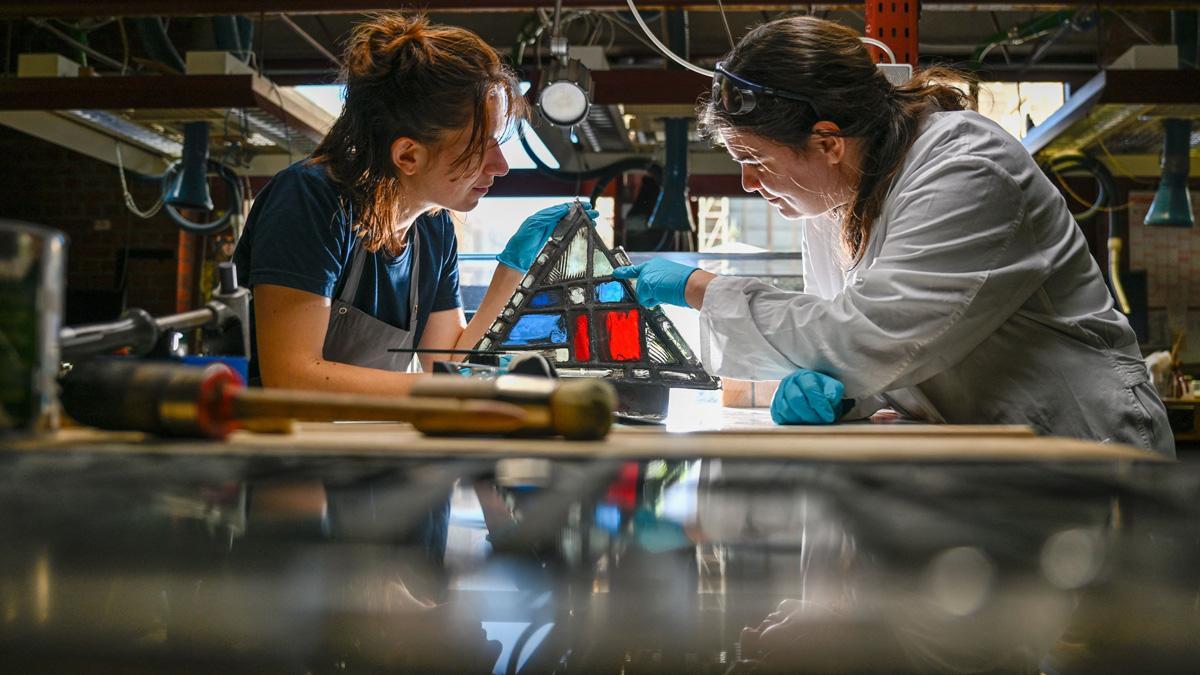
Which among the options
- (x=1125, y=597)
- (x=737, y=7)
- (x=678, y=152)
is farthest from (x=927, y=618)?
(x=678, y=152)

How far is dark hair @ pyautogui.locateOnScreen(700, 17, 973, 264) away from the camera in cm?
168

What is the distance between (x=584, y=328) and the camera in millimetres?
1593

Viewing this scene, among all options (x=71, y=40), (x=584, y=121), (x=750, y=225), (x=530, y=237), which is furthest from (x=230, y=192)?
(x=750, y=225)

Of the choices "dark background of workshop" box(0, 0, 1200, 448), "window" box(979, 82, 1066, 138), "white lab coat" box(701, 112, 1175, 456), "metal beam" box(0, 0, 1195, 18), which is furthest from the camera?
"window" box(979, 82, 1066, 138)

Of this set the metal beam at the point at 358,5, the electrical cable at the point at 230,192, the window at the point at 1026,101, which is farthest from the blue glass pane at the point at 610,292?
the window at the point at 1026,101

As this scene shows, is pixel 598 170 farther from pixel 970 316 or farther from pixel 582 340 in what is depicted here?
pixel 970 316

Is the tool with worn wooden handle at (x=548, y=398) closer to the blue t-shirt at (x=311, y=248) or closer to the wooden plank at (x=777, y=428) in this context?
the wooden plank at (x=777, y=428)

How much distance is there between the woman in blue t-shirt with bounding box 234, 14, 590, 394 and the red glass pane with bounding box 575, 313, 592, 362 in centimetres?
32

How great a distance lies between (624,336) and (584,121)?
2.06 meters

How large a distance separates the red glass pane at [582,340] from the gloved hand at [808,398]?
1.13ft

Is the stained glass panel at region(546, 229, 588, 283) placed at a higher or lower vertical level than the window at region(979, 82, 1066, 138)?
lower

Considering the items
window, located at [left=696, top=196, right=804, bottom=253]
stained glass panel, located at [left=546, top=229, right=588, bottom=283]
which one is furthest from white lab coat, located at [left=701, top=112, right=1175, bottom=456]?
window, located at [left=696, top=196, right=804, bottom=253]

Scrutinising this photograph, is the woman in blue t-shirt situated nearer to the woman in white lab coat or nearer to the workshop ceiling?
the woman in white lab coat

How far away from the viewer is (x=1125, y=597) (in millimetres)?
396
